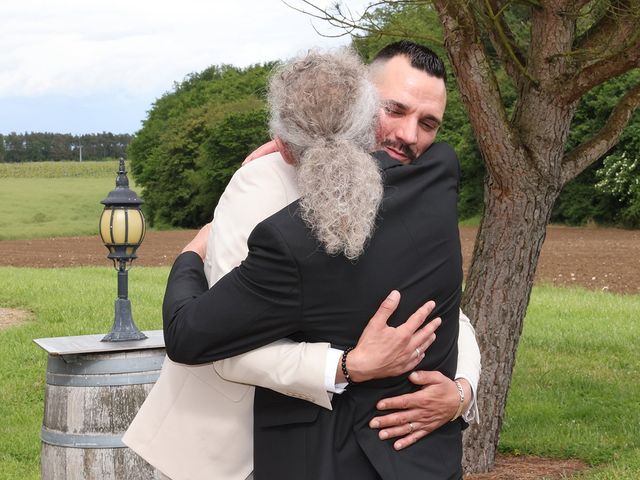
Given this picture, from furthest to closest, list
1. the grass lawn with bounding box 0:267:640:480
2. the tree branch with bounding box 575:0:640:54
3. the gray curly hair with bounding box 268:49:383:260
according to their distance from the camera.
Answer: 1. the grass lawn with bounding box 0:267:640:480
2. the tree branch with bounding box 575:0:640:54
3. the gray curly hair with bounding box 268:49:383:260

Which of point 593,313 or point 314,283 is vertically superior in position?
point 314,283

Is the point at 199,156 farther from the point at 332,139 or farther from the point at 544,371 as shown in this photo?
the point at 332,139

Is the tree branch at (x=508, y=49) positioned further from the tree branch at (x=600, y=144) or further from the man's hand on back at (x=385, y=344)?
the man's hand on back at (x=385, y=344)

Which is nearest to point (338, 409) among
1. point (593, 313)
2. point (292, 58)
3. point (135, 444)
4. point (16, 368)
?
point (135, 444)

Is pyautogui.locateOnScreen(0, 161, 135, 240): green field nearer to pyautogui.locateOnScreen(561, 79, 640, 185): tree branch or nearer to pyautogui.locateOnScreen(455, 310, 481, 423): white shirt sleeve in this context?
pyautogui.locateOnScreen(561, 79, 640, 185): tree branch

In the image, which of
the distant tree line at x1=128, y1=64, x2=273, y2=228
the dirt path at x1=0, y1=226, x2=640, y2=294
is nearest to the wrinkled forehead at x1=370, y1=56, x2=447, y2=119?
the dirt path at x1=0, y1=226, x2=640, y2=294

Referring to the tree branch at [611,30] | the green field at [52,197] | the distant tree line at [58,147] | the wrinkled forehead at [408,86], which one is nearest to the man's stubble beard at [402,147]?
the wrinkled forehead at [408,86]

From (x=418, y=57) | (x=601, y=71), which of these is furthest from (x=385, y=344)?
(x=601, y=71)

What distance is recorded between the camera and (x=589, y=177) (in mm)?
37562

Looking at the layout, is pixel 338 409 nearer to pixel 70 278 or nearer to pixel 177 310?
pixel 177 310

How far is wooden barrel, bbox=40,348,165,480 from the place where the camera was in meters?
3.80

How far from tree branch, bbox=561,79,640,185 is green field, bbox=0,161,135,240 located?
41.3 m

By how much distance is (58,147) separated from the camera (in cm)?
11219

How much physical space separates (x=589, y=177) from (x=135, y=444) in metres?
37.3
